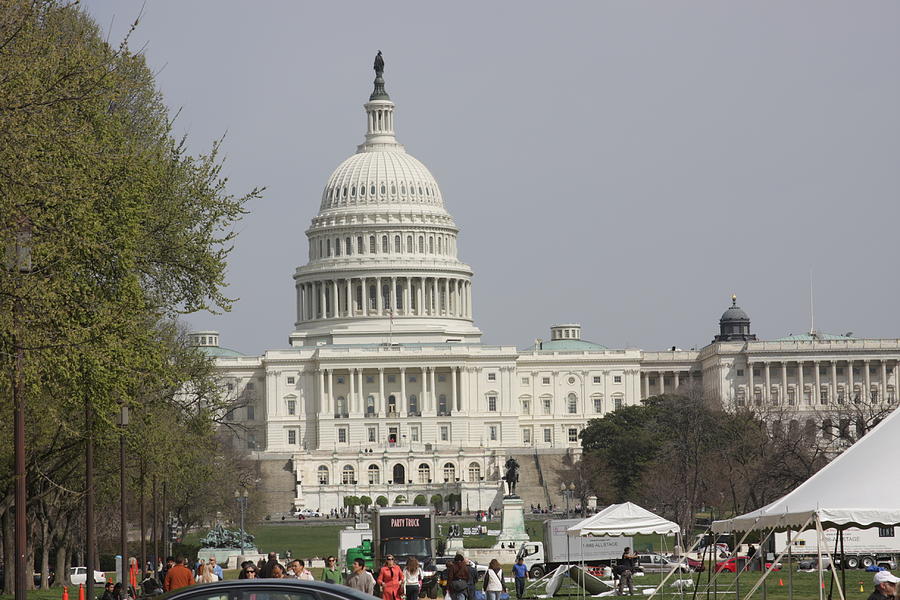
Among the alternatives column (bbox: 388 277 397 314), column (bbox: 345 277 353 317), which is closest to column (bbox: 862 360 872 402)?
column (bbox: 388 277 397 314)

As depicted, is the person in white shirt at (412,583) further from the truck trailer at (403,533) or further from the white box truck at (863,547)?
the truck trailer at (403,533)

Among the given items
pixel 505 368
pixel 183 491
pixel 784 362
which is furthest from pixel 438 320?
pixel 183 491

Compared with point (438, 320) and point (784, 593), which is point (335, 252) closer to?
point (438, 320)

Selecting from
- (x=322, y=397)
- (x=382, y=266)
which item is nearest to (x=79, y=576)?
(x=322, y=397)

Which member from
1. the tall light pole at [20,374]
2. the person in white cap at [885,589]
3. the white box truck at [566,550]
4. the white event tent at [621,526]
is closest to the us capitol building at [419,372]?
the white box truck at [566,550]

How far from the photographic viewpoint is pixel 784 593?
150 ft

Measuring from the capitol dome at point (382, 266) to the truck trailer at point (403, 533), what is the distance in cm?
12156

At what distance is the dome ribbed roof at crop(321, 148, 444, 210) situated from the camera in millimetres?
186500

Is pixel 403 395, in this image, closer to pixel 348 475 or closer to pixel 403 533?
pixel 348 475

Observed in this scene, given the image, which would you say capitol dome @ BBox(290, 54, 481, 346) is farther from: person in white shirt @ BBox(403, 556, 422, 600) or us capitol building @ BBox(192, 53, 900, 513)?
person in white shirt @ BBox(403, 556, 422, 600)

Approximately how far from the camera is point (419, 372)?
17588 centimetres

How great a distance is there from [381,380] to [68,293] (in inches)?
5847

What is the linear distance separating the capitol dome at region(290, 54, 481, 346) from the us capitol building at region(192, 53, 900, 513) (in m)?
0.17

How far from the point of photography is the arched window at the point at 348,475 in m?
162
